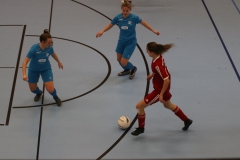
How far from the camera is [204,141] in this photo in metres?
5.75

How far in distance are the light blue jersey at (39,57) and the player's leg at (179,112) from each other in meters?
1.91

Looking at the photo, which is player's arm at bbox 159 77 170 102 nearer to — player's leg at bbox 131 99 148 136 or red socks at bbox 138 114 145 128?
player's leg at bbox 131 99 148 136

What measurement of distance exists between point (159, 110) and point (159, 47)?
1.38 meters

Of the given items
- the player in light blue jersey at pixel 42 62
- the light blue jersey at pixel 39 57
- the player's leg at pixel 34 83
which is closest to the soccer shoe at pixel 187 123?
the player in light blue jersey at pixel 42 62

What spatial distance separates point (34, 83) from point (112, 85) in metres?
1.41

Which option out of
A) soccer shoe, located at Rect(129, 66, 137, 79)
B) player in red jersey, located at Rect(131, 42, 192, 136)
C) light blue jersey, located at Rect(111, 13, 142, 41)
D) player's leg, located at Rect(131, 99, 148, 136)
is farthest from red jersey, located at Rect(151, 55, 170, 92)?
soccer shoe, located at Rect(129, 66, 137, 79)

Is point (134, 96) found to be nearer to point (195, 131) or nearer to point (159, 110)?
point (159, 110)

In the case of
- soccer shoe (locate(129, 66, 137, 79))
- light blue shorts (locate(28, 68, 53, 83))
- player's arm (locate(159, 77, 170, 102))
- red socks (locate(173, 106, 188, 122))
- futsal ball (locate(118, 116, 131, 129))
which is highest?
soccer shoe (locate(129, 66, 137, 79))

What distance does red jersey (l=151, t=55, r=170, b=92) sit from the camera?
5324 mm

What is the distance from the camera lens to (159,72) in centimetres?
535

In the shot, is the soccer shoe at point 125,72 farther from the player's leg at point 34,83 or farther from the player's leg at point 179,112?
the player's leg at point 179,112

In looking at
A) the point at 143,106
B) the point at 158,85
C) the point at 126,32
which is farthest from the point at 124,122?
the point at 126,32

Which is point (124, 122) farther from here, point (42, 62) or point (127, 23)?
point (127, 23)

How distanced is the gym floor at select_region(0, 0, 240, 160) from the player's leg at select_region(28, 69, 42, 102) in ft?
0.39
